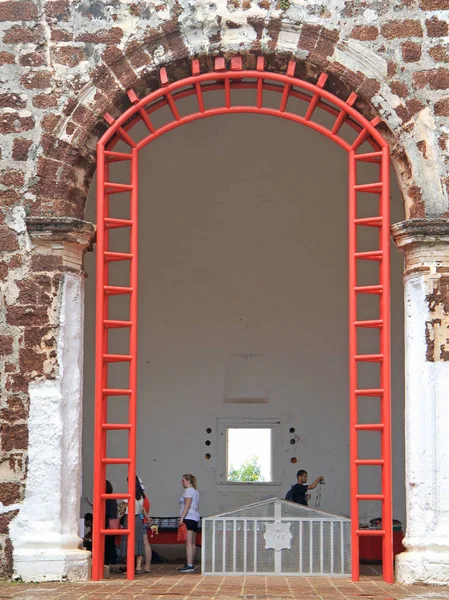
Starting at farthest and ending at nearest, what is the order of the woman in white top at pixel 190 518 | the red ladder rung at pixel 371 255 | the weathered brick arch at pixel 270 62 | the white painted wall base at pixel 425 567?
the woman in white top at pixel 190 518 < the weathered brick arch at pixel 270 62 < the red ladder rung at pixel 371 255 < the white painted wall base at pixel 425 567

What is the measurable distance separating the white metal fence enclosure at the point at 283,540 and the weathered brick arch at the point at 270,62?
2.57 meters

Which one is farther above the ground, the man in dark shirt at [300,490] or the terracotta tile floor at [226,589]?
the man in dark shirt at [300,490]

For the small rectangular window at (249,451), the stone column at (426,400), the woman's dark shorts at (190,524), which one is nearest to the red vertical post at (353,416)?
the stone column at (426,400)

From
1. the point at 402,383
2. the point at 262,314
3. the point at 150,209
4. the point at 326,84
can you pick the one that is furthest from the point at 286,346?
the point at 326,84

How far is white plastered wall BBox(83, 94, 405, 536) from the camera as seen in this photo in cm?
1312

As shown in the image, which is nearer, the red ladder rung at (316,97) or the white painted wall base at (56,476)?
the white painted wall base at (56,476)

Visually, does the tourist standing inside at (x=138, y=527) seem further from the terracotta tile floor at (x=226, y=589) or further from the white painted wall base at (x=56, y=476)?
the white painted wall base at (x=56, y=476)

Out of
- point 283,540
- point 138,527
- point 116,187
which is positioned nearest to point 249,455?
point 138,527

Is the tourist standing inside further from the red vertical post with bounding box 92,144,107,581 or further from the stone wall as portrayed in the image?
the stone wall

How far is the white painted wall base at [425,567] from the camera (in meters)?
8.09

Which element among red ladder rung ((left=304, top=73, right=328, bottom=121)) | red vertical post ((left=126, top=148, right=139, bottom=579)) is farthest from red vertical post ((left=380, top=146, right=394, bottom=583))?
red vertical post ((left=126, top=148, right=139, bottom=579))

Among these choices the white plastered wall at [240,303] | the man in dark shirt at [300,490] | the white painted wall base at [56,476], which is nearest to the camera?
the white painted wall base at [56,476]

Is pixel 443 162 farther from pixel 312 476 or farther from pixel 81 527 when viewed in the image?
pixel 312 476

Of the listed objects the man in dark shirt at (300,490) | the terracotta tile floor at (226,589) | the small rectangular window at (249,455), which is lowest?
the terracotta tile floor at (226,589)
